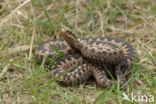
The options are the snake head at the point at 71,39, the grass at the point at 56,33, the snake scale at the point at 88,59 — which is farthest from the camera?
the snake head at the point at 71,39

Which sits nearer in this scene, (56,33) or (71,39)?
(71,39)

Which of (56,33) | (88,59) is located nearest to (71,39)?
(88,59)

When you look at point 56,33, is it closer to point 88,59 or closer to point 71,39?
point 71,39

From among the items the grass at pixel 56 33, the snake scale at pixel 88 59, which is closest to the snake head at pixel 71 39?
the snake scale at pixel 88 59

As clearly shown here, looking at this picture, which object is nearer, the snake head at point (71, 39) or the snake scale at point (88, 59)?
the snake scale at point (88, 59)

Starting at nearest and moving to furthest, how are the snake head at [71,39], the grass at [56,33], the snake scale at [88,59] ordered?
the grass at [56,33]
the snake scale at [88,59]
the snake head at [71,39]

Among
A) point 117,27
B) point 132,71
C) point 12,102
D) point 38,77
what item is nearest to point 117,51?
point 132,71

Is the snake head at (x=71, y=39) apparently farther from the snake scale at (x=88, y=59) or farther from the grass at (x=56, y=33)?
the grass at (x=56, y=33)
